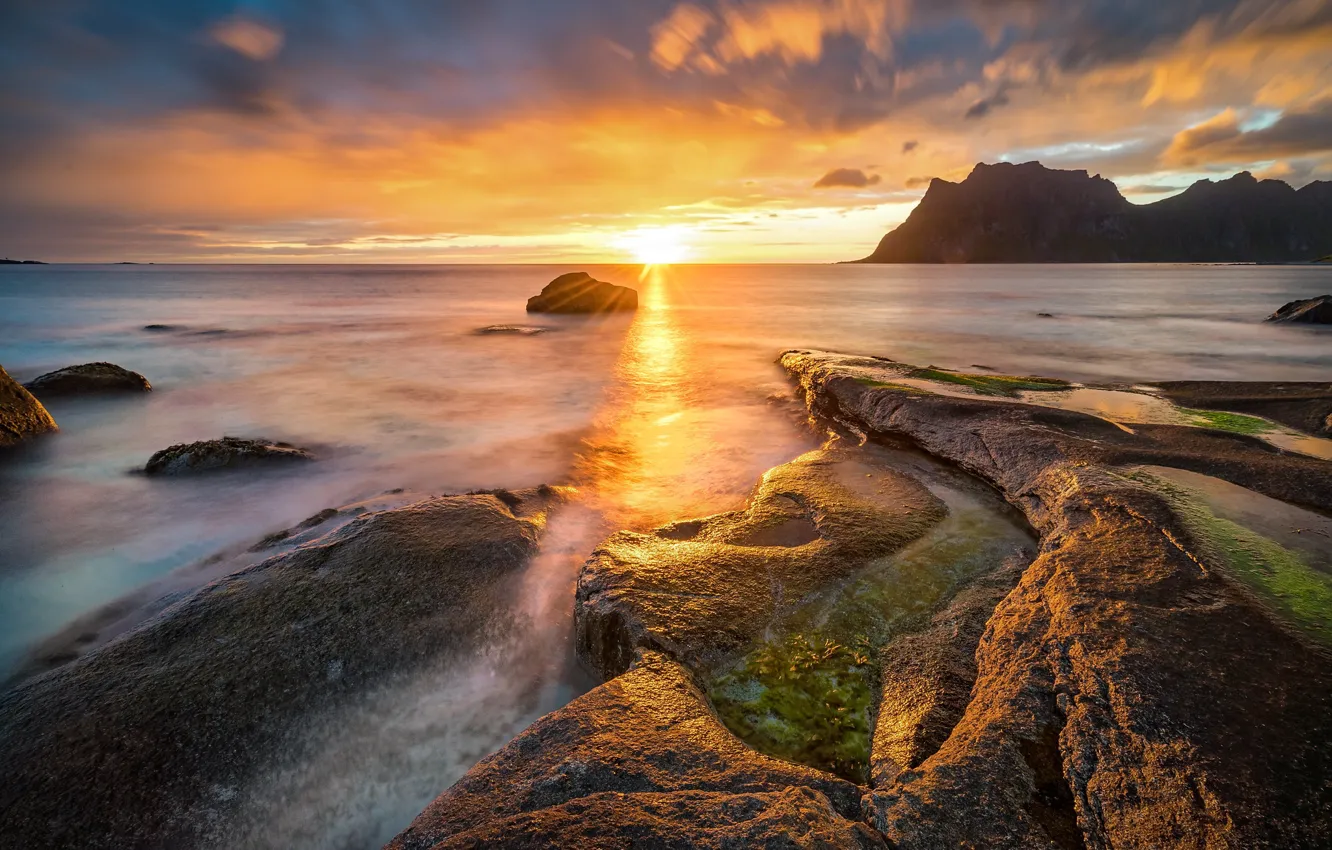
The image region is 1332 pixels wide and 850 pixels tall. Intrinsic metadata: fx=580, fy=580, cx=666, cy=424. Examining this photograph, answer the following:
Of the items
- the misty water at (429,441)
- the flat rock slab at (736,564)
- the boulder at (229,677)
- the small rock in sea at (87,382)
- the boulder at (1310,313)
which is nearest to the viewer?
the boulder at (229,677)

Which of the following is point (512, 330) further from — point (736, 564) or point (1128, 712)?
point (1128, 712)

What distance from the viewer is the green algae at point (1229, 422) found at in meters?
9.45

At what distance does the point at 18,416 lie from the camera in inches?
487

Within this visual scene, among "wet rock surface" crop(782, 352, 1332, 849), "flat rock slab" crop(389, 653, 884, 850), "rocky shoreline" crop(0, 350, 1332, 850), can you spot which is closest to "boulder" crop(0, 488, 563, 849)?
"rocky shoreline" crop(0, 350, 1332, 850)

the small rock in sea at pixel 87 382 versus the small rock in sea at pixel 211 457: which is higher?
the small rock in sea at pixel 87 382

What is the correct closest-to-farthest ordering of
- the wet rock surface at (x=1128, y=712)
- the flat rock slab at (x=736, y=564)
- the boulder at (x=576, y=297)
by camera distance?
the wet rock surface at (x=1128, y=712) < the flat rock slab at (x=736, y=564) < the boulder at (x=576, y=297)

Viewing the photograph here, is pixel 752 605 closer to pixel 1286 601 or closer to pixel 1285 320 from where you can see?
pixel 1286 601

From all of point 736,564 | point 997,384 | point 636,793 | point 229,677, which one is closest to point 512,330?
point 997,384

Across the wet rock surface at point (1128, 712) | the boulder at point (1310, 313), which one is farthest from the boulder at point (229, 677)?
the boulder at point (1310, 313)

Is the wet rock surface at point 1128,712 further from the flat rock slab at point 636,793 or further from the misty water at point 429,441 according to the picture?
the misty water at point 429,441

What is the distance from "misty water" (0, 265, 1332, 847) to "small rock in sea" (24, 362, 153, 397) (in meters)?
0.92

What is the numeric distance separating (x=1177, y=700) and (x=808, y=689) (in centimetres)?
239

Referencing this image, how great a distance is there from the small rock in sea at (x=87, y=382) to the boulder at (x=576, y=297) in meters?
27.5

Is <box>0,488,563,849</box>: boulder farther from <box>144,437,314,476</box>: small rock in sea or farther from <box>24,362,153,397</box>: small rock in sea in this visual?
<box>24,362,153,397</box>: small rock in sea
